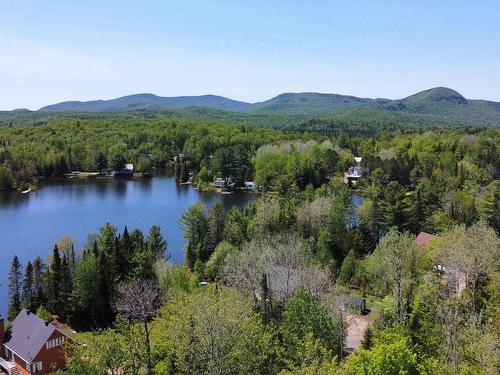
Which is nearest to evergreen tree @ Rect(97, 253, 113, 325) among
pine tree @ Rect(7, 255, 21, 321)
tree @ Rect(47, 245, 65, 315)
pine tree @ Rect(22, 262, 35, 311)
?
tree @ Rect(47, 245, 65, 315)

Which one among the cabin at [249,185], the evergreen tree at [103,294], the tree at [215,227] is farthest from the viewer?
the cabin at [249,185]

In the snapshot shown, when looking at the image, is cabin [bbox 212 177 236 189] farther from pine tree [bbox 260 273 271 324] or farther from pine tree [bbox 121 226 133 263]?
pine tree [bbox 260 273 271 324]

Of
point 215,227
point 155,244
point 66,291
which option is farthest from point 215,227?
point 66,291

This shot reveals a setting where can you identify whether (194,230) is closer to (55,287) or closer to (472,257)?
(55,287)

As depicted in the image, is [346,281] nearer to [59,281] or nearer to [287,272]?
[287,272]

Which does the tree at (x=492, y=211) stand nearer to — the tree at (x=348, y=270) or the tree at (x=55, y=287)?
the tree at (x=348, y=270)

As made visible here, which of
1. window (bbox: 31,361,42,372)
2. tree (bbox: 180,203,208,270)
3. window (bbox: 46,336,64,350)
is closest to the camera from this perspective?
window (bbox: 31,361,42,372)

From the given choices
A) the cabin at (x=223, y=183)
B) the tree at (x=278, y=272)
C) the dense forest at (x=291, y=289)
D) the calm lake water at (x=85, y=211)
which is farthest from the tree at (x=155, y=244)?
the cabin at (x=223, y=183)
